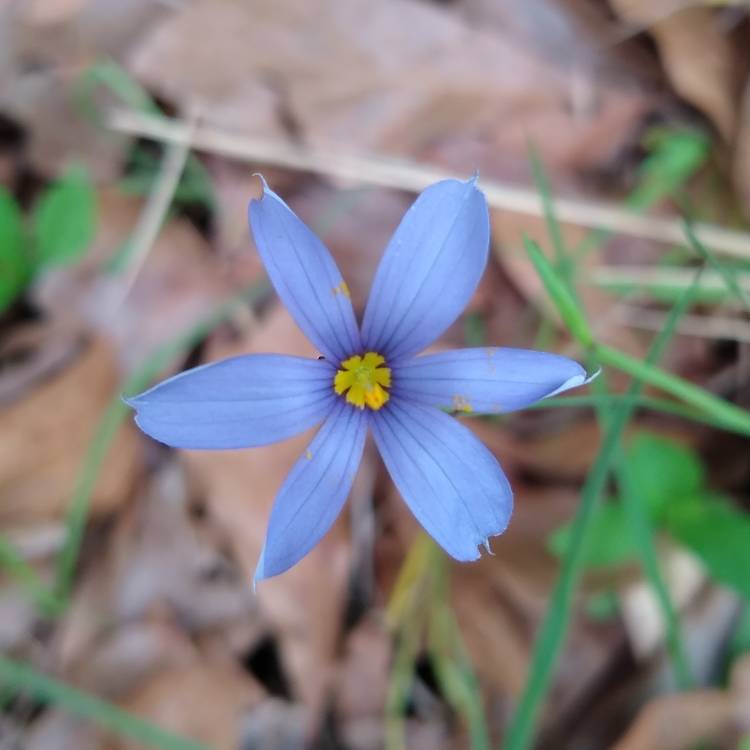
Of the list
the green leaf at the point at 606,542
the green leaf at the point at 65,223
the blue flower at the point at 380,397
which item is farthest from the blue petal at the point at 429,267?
the green leaf at the point at 65,223

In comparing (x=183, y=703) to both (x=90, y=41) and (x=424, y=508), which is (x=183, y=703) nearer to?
(x=424, y=508)

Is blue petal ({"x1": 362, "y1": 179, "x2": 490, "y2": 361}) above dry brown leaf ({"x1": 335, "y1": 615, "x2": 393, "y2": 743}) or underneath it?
above

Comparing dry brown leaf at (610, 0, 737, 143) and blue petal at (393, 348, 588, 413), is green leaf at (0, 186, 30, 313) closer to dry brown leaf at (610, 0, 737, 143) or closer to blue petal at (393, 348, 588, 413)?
blue petal at (393, 348, 588, 413)

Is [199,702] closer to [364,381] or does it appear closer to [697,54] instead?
[364,381]

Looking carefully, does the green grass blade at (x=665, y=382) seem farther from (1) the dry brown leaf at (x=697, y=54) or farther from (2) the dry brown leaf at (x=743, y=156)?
(1) the dry brown leaf at (x=697, y=54)

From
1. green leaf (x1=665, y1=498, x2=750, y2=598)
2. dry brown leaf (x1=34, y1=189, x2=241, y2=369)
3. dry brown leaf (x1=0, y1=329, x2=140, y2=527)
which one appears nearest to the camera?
green leaf (x1=665, y1=498, x2=750, y2=598)

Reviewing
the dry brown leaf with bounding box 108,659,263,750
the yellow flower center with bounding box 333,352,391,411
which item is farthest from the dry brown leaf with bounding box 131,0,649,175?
the dry brown leaf with bounding box 108,659,263,750
